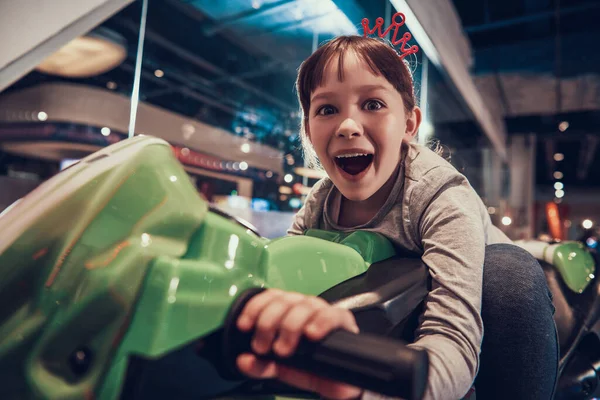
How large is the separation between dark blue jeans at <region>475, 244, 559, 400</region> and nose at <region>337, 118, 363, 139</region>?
0.33 metres

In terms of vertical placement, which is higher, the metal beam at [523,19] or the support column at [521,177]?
the metal beam at [523,19]

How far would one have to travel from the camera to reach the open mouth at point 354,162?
2.70 ft

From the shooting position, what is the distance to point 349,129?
751 millimetres

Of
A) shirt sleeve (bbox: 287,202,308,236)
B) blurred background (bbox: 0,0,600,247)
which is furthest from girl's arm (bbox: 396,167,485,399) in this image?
blurred background (bbox: 0,0,600,247)

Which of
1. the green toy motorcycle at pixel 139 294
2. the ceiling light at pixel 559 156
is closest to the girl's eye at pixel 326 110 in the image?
the green toy motorcycle at pixel 139 294

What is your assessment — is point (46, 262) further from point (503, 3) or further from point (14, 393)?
point (503, 3)

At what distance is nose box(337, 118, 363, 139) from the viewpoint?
2.46ft

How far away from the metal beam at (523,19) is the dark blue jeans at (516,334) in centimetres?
455

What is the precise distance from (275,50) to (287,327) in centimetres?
445

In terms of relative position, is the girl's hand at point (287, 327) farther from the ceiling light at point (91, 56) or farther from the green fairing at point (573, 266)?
the ceiling light at point (91, 56)

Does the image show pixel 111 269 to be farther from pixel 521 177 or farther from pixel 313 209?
pixel 521 177

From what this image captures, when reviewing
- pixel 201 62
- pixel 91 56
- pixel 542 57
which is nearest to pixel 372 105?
pixel 91 56

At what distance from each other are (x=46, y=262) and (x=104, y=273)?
0.24ft

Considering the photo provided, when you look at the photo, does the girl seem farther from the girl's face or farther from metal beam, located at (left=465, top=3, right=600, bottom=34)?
metal beam, located at (left=465, top=3, right=600, bottom=34)
